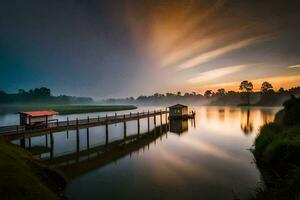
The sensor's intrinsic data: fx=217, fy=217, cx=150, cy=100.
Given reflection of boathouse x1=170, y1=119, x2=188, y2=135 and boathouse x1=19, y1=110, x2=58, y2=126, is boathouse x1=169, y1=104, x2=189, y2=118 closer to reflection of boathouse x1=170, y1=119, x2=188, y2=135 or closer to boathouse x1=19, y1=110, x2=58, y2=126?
reflection of boathouse x1=170, y1=119, x2=188, y2=135

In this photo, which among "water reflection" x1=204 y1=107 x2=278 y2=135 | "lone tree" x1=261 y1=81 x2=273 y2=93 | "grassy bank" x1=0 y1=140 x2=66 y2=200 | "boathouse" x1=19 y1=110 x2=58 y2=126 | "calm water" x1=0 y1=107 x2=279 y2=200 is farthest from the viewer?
"lone tree" x1=261 y1=81 x2=273 y2=93

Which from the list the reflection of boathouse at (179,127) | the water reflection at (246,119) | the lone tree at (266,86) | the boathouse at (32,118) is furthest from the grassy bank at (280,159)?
the lone tree at (266,86)

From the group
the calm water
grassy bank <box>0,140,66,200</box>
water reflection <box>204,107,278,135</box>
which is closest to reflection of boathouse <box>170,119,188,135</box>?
water reflection <box>204,107,278,135</box>

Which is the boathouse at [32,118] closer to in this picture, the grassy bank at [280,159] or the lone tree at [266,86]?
the grassy bank at [280,159]

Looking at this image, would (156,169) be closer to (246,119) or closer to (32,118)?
(32,118)

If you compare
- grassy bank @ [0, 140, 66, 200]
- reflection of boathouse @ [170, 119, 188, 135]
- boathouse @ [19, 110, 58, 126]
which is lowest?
reflection of boathouse @ [170, 119, 188, 135]

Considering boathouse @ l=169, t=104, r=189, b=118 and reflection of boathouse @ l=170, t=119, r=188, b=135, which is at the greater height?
boathouse @ l=169, t=104, r=189, b=118

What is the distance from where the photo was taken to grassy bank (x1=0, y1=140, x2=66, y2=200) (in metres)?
10.4

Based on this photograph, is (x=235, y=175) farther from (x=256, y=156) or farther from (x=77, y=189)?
(x=77, y=189)

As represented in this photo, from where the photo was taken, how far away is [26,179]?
1173 centimetres

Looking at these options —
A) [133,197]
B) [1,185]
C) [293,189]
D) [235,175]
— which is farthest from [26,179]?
[235,175]

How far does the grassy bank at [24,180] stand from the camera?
408 inches

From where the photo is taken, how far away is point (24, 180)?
37.7 ft

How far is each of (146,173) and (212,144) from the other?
52.5ft
